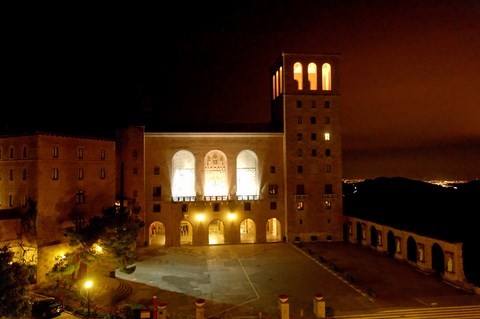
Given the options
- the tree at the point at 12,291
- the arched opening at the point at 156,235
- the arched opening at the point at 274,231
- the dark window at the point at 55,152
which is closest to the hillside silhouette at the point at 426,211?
the arched opening at the point at 274,231

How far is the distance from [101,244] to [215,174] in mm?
19374

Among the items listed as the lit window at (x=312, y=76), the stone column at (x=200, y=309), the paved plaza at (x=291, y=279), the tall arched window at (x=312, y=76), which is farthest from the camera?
the lit window at (x=312, y=76)

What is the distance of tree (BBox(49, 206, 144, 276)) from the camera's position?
27.7m

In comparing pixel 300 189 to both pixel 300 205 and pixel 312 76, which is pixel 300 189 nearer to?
pixel 300 205

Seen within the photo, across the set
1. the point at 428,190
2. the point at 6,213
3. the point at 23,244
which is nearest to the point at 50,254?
the point at 23,244

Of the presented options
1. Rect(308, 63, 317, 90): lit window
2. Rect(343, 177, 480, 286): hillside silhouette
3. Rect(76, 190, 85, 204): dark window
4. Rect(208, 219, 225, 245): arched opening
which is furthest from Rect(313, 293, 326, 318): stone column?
Rect(308, 63, 317, 90): lit window

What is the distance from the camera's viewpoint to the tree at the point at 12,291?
716 inches

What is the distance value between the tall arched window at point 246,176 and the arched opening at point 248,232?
3.61 metres

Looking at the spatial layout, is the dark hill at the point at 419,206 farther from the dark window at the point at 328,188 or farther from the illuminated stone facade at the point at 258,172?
the illuminated stone facade at the point at 258,172

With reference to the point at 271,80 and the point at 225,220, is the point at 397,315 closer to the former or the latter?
the point at 225,220

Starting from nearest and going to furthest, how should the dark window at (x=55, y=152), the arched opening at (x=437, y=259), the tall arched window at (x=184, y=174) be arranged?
1. the dark window at (x=55, y=152)
2. the arched opening at (x=437, y=259)
3. the tall arched window at (x=184, y=174)

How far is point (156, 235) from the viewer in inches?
1977

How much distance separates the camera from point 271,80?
172ft

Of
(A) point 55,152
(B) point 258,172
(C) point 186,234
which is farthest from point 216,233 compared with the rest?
(A) point 55,152
